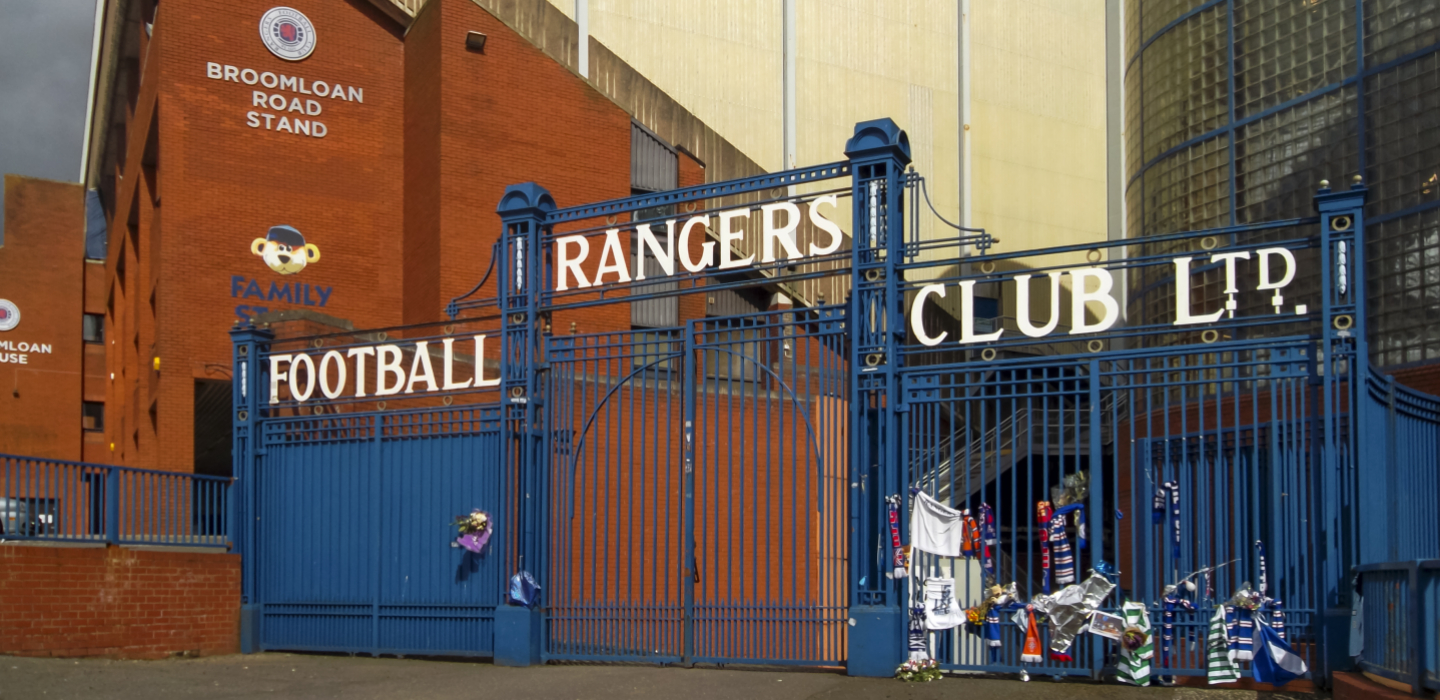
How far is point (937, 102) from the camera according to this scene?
34.2m

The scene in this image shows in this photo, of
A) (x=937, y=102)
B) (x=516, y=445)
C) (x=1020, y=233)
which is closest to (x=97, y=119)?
(x=937, y=102)

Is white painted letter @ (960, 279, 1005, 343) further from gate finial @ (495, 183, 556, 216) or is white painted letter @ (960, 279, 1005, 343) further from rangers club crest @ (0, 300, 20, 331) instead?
rangers club crest @ (0, 300, 20, 331)

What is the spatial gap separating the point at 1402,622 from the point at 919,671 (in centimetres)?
392

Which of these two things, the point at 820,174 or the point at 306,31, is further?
the point at 306,31

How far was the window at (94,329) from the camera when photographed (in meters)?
41.8

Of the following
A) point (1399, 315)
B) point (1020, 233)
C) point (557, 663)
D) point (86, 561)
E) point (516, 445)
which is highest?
point (1020, 233)

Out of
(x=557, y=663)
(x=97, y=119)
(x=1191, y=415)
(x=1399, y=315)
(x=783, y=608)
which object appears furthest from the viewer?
(x=97, y=119)

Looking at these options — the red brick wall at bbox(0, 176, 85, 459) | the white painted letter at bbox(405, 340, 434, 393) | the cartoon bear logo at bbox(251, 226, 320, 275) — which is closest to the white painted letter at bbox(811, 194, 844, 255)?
the white painted letter at bbox(405, 340, 434, 393)

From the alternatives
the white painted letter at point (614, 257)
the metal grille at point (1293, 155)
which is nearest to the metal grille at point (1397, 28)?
the metal grille at point (1293, 155)

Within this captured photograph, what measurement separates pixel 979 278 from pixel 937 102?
2508 cm

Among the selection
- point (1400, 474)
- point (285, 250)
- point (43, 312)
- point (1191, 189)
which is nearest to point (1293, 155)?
point (1191, 189)

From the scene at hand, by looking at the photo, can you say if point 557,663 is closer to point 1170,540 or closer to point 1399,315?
point 1170,540

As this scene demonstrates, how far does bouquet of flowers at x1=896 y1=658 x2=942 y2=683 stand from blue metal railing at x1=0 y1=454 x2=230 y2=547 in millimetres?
7832

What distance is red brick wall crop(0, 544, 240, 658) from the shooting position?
12.1 m
